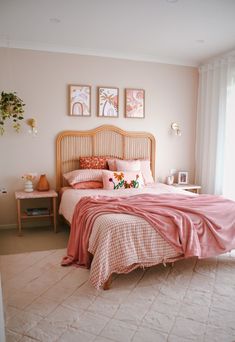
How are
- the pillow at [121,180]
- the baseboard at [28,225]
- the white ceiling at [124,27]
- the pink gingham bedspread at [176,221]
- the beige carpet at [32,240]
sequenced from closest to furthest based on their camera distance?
1. the pink gingham bedspread at [176,221]
2. the white ceiling at [124,27]
3. the beige carpet at [32,240]
4. the pillow at [121,180]
5. the baseboard at [28,225]

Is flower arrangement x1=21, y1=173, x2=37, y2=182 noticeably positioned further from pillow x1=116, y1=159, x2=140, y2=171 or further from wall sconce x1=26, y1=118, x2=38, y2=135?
pillow x1=116, y1=159, x2=140, y2=171

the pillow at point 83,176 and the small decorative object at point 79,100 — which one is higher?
the small decorative object at point 79,100

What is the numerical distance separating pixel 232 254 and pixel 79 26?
3162 mm

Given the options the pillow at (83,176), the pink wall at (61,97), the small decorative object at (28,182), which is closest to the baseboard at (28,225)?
the pink wall at (61,97)

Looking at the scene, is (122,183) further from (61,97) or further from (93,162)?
(61,97)

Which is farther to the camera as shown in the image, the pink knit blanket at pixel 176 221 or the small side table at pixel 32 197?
the small side table at pixel 32 197

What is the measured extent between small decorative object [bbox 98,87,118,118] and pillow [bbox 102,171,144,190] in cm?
104

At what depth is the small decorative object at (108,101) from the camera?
477 centimetres

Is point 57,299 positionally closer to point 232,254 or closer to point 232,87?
point 232,254

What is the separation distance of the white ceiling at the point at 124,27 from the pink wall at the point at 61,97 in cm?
17

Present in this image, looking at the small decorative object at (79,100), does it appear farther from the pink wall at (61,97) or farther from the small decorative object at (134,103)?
the small decorative object at (134,103)

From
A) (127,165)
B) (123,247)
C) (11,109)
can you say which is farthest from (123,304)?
(11,109)

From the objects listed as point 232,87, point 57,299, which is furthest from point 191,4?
point 57,299

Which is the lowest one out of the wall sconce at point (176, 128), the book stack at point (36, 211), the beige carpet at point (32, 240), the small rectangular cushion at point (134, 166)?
the beige carpet at point (32, 240)
